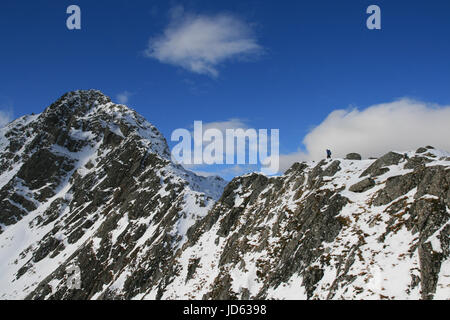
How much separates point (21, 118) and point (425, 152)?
7974 inches

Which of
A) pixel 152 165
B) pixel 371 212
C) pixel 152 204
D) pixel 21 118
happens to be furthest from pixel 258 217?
pixel 21 118

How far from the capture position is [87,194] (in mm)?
112688

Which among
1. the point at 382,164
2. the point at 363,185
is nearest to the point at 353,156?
the point at 382,164

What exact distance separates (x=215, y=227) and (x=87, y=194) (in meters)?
72.3

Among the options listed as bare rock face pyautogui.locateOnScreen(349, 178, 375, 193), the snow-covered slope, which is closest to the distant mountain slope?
bare rock face pyautogui.locateOnScreen(349, 178, 375, 193)

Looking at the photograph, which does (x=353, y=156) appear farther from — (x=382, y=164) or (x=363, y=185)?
(x=363, y=185)

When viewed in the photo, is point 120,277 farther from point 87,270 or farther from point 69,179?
point 69,179

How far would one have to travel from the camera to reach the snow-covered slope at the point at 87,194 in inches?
2904

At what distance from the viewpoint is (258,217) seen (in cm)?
4606

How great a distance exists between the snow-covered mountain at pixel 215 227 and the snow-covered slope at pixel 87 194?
1.48 ft

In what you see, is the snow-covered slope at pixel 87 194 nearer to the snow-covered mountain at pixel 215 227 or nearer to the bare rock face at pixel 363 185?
the snow-covered mountain at pixel 215 227

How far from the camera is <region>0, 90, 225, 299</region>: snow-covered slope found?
73.8 metres

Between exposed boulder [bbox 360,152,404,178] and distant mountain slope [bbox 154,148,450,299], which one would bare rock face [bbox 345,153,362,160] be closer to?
distant mountain slope [bbox 154,148,450,299]

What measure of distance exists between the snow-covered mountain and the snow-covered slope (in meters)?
0.45
